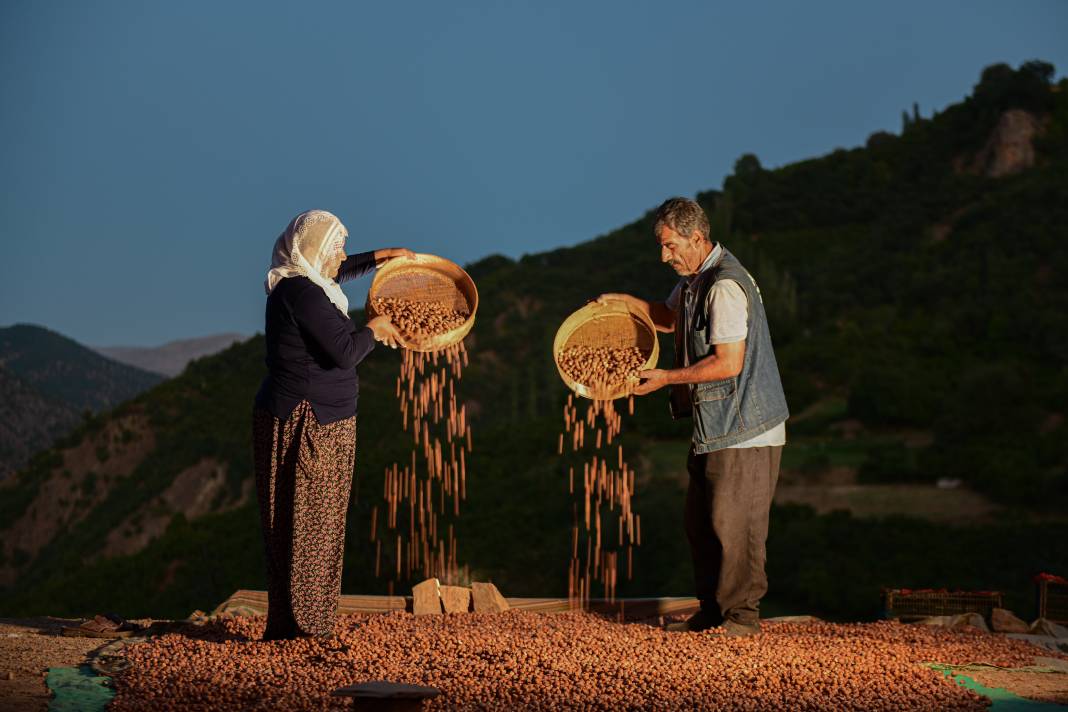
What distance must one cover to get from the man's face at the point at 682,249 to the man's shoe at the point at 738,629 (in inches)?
59.7

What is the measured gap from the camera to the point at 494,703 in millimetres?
3475

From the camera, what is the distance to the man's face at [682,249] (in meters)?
4.42

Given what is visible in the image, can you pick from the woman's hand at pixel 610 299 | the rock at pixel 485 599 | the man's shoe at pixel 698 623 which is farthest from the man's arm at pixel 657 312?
the rock at pixel 485 599

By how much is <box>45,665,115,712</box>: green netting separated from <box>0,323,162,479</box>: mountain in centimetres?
1620

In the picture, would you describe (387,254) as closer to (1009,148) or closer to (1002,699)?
(1002,699)

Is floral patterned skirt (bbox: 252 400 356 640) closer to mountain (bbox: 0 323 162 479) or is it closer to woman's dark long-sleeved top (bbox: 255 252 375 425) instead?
woman's dark long-sleeved top (bbox: 255 252 375 425)

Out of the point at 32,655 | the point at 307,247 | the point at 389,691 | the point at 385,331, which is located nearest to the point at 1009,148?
the point at 385,331

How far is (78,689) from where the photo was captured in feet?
12.1

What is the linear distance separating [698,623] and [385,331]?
1865 mm

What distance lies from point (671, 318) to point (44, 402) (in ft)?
58.8

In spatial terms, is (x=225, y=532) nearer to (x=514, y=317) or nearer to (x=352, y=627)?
(x=514, y=317)

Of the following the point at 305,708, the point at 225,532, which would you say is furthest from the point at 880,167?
the point at 305,708

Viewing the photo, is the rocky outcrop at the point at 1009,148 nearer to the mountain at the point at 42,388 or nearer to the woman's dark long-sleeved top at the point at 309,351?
the mountain at the point at 42,388

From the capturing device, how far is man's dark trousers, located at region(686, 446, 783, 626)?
438 cm
